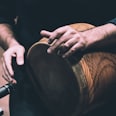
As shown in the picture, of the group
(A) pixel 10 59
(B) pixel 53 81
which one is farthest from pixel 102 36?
(A) pixel 10 59

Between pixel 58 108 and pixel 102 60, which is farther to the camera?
pixel 58 108

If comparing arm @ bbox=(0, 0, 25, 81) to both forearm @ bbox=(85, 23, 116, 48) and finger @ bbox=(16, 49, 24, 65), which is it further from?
forearm @ bbox=(85, 23, 116, 48)

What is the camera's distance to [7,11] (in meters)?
1.75

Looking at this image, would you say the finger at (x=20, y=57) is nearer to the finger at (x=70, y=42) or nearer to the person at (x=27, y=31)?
the person at (x=27, y=31)

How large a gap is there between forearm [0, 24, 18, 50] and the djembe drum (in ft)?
0.50

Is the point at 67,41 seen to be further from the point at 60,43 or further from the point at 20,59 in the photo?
the point at 20,59

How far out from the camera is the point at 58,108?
1.52 m

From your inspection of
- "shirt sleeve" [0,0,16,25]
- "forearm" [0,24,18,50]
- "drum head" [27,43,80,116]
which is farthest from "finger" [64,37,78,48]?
"shirt sleeve" [0,0,16,25]

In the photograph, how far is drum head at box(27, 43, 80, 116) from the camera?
1.40 metres

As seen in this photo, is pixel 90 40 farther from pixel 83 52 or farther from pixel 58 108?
pixel 58 108

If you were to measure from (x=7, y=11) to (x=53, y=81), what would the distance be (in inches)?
18.7

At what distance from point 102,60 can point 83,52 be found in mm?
96

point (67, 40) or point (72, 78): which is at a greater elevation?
point (67, 40)

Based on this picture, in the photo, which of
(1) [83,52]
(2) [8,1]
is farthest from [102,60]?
(2) [8,1]
